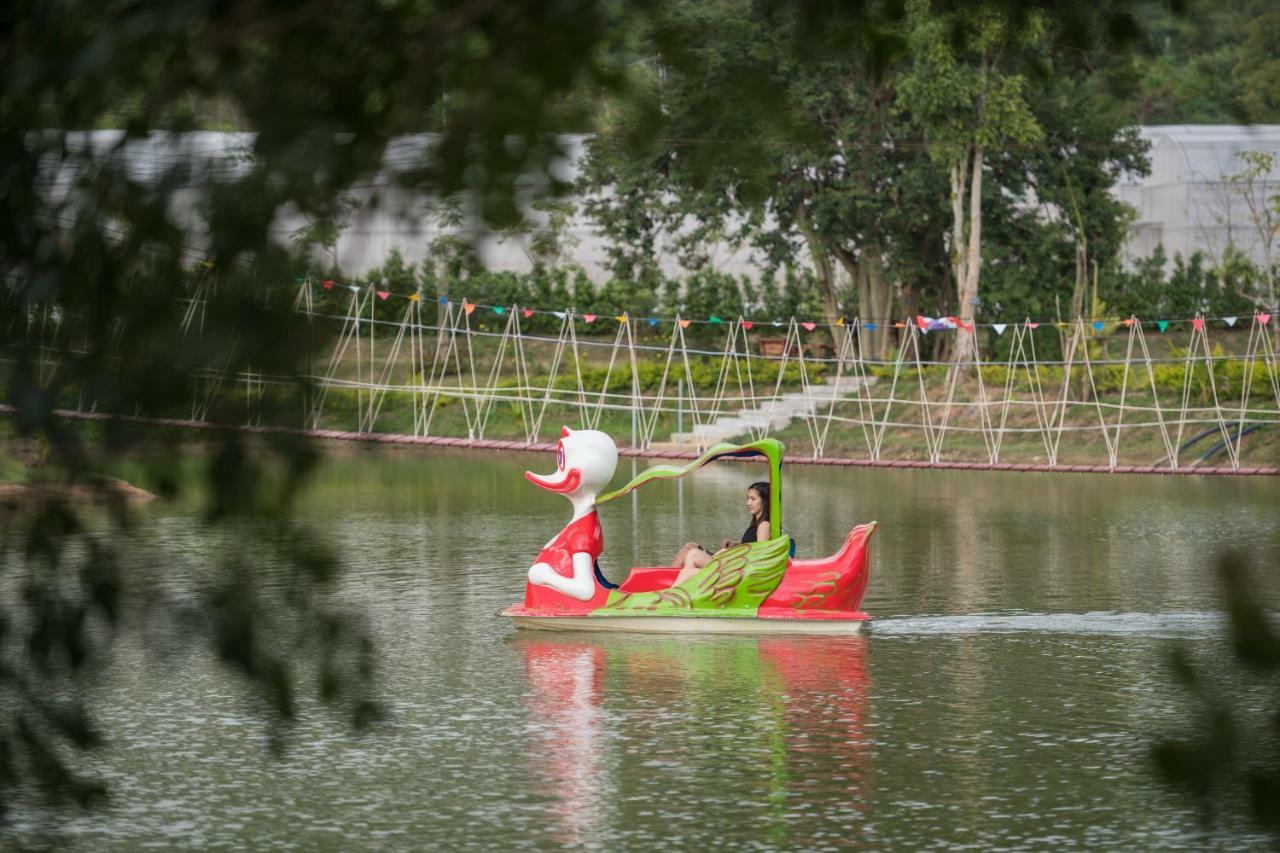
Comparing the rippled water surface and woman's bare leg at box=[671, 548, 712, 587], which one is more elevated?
woman's bare leg at box=[671, 548, 712, 587]

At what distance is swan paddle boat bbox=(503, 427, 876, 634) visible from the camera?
12.3m

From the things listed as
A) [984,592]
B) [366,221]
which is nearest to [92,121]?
[366,221]

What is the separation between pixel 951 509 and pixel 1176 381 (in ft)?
27.2

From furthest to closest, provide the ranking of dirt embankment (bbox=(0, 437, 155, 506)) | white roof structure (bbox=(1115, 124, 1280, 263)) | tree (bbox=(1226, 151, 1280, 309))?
white roof structure (bbox=(1115, 124, 1280, 263)) < tree (bbox=(1226, 151, 1280, 309)) < dirt embankment (bbox=(0, 437, 155, 506))

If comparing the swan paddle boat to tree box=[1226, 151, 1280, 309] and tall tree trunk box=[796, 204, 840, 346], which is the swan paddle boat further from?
tree box=[1226, 151, 1280, 309]

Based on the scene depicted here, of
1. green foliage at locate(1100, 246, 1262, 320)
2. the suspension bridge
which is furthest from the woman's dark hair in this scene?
green foliage at locate(1100, 246, 1262, 320)

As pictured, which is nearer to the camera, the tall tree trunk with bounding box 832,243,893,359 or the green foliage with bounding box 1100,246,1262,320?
the tall tree trunk with bounding box 832,243,893,359

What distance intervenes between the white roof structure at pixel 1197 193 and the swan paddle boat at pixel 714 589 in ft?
73.7

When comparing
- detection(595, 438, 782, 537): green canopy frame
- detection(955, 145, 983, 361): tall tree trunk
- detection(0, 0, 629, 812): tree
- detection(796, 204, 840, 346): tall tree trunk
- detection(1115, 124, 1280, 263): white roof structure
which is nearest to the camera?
detection(0, 0, 629, 812): tree

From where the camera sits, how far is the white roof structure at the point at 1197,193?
3366 cm

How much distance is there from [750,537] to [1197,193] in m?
23.6

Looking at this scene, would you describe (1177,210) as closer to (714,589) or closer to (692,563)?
(692,563)

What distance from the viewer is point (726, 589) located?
40.5 feet

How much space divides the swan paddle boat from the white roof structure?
73.7ft
